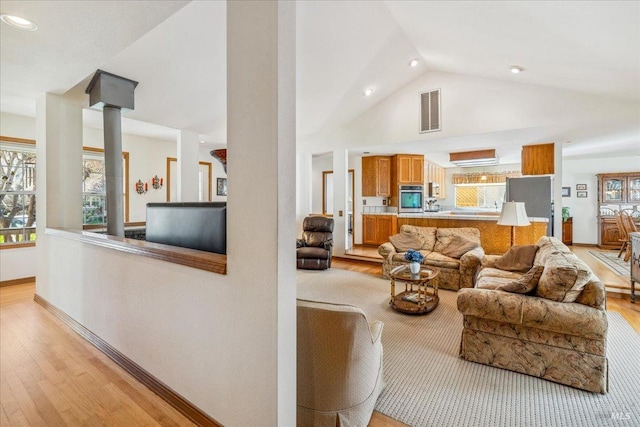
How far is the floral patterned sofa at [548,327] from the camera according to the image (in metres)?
2.01

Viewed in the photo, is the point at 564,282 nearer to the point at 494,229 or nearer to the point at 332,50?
the point at 494,229

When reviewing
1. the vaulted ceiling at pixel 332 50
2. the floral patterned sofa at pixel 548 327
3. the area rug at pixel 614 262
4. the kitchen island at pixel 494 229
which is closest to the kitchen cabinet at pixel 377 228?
the kitchen island at pixel 494 229

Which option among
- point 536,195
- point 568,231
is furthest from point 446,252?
point 568,231

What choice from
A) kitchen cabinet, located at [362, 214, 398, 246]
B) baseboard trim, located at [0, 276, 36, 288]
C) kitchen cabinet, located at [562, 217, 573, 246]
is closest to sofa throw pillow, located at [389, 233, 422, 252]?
kitchen cabinet, located at [362, 214, 398, 246]

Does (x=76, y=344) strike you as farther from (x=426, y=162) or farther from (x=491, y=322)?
(x=426, y=162)

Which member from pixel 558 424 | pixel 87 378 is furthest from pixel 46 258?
pixel 558 424

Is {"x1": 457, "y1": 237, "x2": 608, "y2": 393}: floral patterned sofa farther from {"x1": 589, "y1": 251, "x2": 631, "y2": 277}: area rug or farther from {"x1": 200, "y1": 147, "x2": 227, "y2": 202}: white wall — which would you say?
{"x1": 200, "y1": 147, "x2": 227, "y2": 202}: white wall

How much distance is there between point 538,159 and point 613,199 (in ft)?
13.8

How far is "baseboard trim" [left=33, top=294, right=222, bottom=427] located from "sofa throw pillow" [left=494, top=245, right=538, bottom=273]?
362 cm

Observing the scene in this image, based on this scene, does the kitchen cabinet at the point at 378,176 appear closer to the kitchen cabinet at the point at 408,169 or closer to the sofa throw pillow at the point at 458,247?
the kitchen cabinet at the point at 408,169

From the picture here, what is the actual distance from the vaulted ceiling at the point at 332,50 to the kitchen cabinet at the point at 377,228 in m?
2.85

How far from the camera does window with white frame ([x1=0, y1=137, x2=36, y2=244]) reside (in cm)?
455

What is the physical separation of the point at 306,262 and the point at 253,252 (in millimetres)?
4249

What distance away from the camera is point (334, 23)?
3.54 meters
